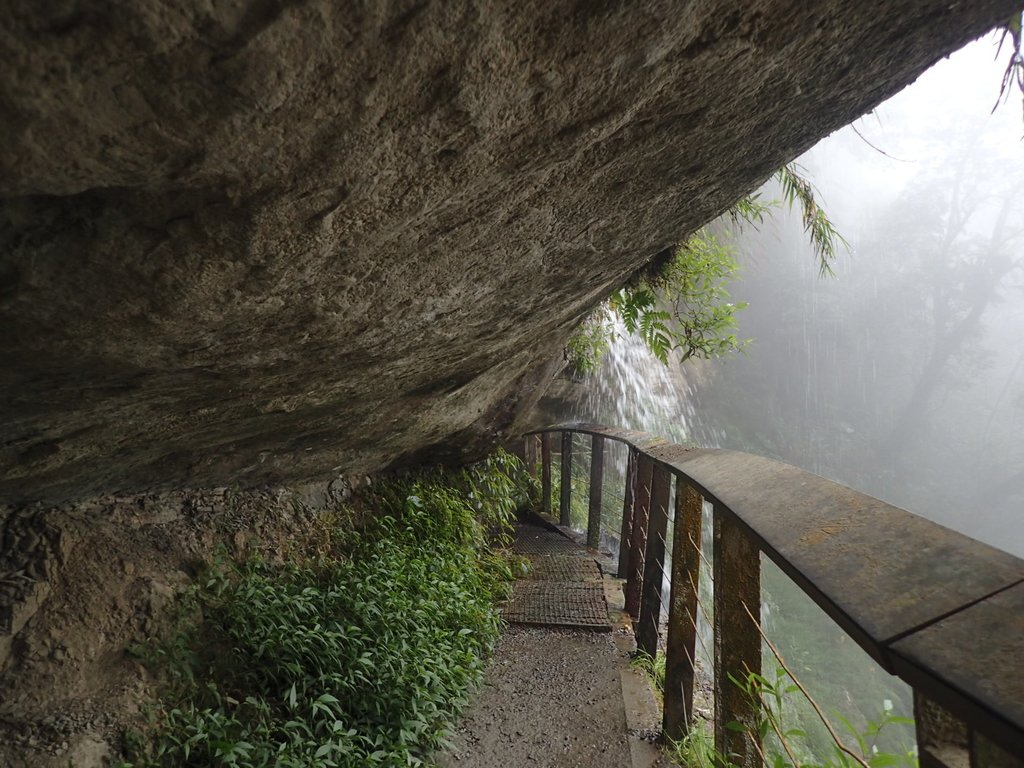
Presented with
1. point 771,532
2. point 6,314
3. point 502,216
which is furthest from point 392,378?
point 771,532

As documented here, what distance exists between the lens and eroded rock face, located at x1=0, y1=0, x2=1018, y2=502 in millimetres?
908

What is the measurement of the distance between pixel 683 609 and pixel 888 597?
5.27ft

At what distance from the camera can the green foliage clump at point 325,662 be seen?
7.76 feet

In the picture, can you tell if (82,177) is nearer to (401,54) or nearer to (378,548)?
(401,54)

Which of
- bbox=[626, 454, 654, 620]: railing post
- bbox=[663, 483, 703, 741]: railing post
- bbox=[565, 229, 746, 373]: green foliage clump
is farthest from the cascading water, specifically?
bbox=[663, 483, 703, 741]: railing post

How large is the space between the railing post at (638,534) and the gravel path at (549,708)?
0.35 metres

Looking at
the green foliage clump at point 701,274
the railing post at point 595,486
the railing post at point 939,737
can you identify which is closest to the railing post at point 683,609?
the railing post at point 939,737

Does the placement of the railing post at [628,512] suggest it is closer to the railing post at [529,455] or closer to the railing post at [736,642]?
the railing post at [736,642]

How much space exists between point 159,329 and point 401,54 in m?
0.92

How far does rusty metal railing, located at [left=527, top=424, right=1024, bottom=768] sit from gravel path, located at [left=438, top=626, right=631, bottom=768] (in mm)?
1160

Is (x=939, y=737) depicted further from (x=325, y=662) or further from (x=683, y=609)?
(x=325, y=662)

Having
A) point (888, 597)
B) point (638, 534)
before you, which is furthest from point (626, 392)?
point (888, 597)

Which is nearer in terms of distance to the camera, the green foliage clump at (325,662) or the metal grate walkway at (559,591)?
the green foliage clump at (325,662)

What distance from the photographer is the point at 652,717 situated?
2729 millimetres
